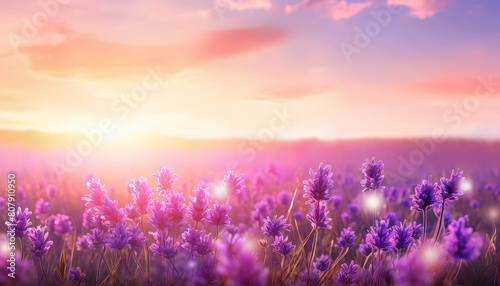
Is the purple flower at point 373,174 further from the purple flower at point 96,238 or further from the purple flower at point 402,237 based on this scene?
the purple flower at point 96,238

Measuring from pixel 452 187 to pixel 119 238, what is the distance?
7.49 ft

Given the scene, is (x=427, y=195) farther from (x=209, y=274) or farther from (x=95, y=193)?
(x=95, y=193)

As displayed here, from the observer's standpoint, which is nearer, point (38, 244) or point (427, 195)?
point (427, 195)

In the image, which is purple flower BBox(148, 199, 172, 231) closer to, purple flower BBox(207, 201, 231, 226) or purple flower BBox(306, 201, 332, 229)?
purple flower BBox(207, 201, 231, 226)

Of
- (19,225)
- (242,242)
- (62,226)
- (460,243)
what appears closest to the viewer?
(460,243)

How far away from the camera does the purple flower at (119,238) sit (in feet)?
9.04

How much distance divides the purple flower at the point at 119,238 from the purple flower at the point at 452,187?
7.07ft

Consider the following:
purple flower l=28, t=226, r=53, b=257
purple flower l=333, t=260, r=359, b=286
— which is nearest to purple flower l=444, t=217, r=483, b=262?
purple flower l=333, t=260, r=359, b=286

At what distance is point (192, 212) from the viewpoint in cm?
294

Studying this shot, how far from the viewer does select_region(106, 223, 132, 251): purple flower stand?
275cm

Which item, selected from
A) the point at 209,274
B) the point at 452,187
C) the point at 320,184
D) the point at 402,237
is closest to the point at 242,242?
the point at 209,274

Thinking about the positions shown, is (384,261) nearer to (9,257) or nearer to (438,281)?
(438,281)

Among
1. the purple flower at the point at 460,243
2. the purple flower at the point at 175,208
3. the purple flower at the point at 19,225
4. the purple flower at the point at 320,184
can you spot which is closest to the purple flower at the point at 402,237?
the purple flower at the point at 320,184

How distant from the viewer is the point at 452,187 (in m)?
2.88
